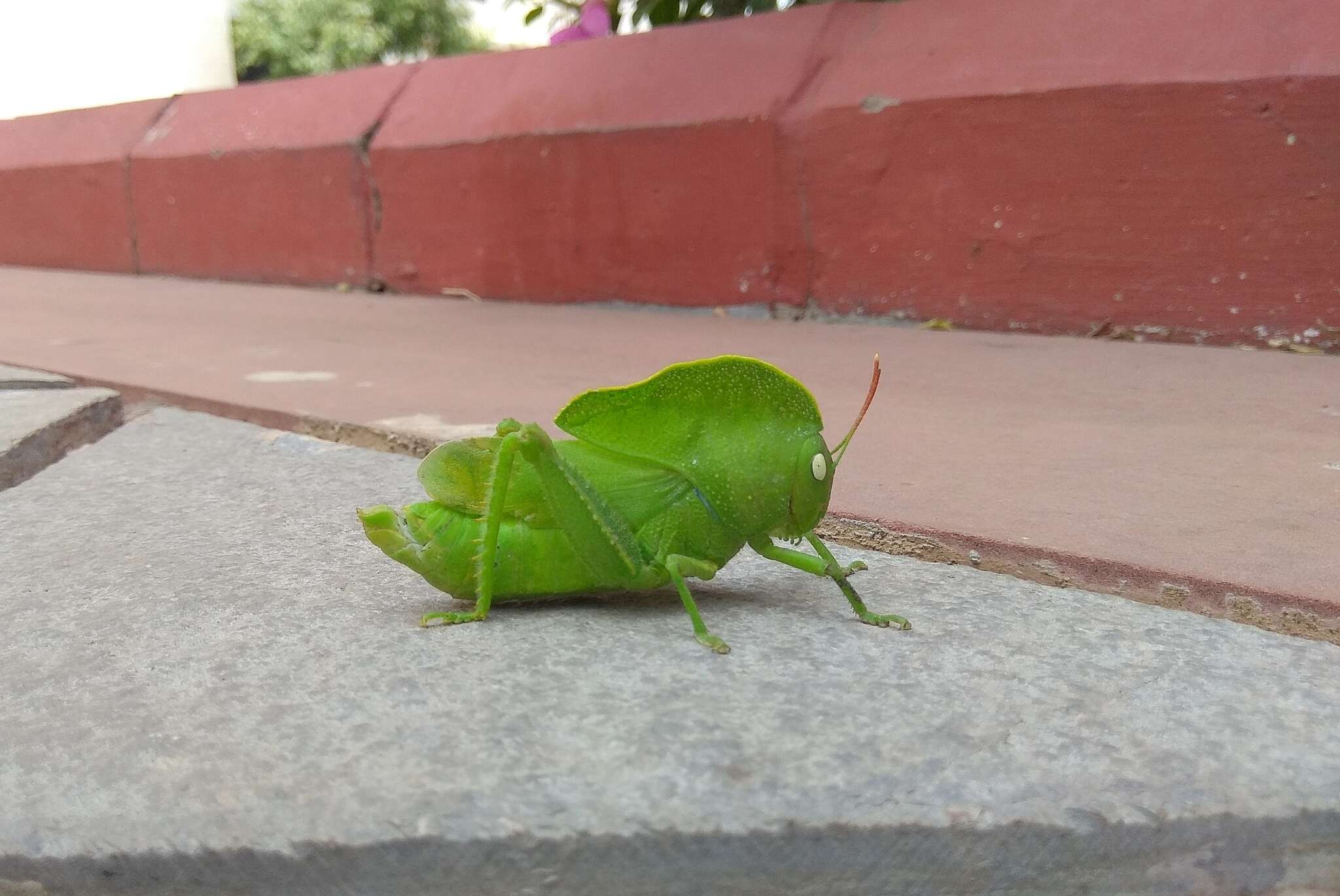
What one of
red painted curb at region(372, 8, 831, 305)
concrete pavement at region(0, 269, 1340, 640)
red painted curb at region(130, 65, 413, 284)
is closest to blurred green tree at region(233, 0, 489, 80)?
red painted curb at region(130, 65, 413, 284)

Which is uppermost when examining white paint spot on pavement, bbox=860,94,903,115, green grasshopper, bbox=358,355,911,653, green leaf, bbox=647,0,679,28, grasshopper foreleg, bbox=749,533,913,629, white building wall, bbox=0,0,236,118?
white building wall, bbox=0,0,236,118

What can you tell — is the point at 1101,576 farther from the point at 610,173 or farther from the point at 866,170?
the point at 610,173

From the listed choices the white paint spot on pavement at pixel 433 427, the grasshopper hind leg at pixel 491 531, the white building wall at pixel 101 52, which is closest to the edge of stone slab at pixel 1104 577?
the grasshopper hind leg at pixel 491 531

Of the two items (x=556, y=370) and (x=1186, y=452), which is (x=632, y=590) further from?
(x=556, y=370)

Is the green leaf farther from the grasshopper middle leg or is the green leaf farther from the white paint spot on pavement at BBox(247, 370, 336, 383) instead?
the grasshopper middle leg

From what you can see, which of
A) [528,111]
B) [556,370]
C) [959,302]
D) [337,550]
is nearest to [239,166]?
[528,111]

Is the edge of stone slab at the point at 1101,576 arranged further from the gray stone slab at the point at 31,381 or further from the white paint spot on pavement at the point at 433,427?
the gray stone slab at the point at 31,381

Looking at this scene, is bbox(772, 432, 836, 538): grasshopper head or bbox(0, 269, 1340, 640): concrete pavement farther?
bbox(0, 269, 1340, 640): concrete pavement
